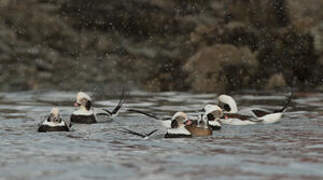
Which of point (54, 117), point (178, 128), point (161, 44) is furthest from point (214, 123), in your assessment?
point (161, 44)

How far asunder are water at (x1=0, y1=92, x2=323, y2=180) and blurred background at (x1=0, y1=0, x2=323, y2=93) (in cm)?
856

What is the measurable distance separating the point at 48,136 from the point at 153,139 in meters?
1.90

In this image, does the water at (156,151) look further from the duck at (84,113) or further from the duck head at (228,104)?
the duck head at (228,104)

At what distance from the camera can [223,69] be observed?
25172 millimetres

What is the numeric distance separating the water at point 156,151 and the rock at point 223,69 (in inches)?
317

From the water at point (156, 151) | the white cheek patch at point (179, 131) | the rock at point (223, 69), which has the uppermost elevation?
the rock at point (223, 69)

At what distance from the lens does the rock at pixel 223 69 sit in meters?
24.9

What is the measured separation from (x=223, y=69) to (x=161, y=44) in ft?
11.0

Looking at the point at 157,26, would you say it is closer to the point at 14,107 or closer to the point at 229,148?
the point at 14,107

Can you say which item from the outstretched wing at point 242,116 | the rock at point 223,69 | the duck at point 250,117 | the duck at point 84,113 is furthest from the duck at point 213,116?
the rock at point 223,69

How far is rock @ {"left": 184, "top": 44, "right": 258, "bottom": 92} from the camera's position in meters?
24.9

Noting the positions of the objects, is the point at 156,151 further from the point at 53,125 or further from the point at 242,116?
the point at 242,116

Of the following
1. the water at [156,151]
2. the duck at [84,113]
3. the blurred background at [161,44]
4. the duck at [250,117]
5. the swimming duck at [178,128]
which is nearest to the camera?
the water at [156,151]

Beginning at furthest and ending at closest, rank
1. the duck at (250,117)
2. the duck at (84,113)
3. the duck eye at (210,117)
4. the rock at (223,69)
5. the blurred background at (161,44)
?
the blurred background at (161,44) → the rock at (223,69) → the duck at (84,113) → the duck at (250,117) → the duck eye at (210,117)
